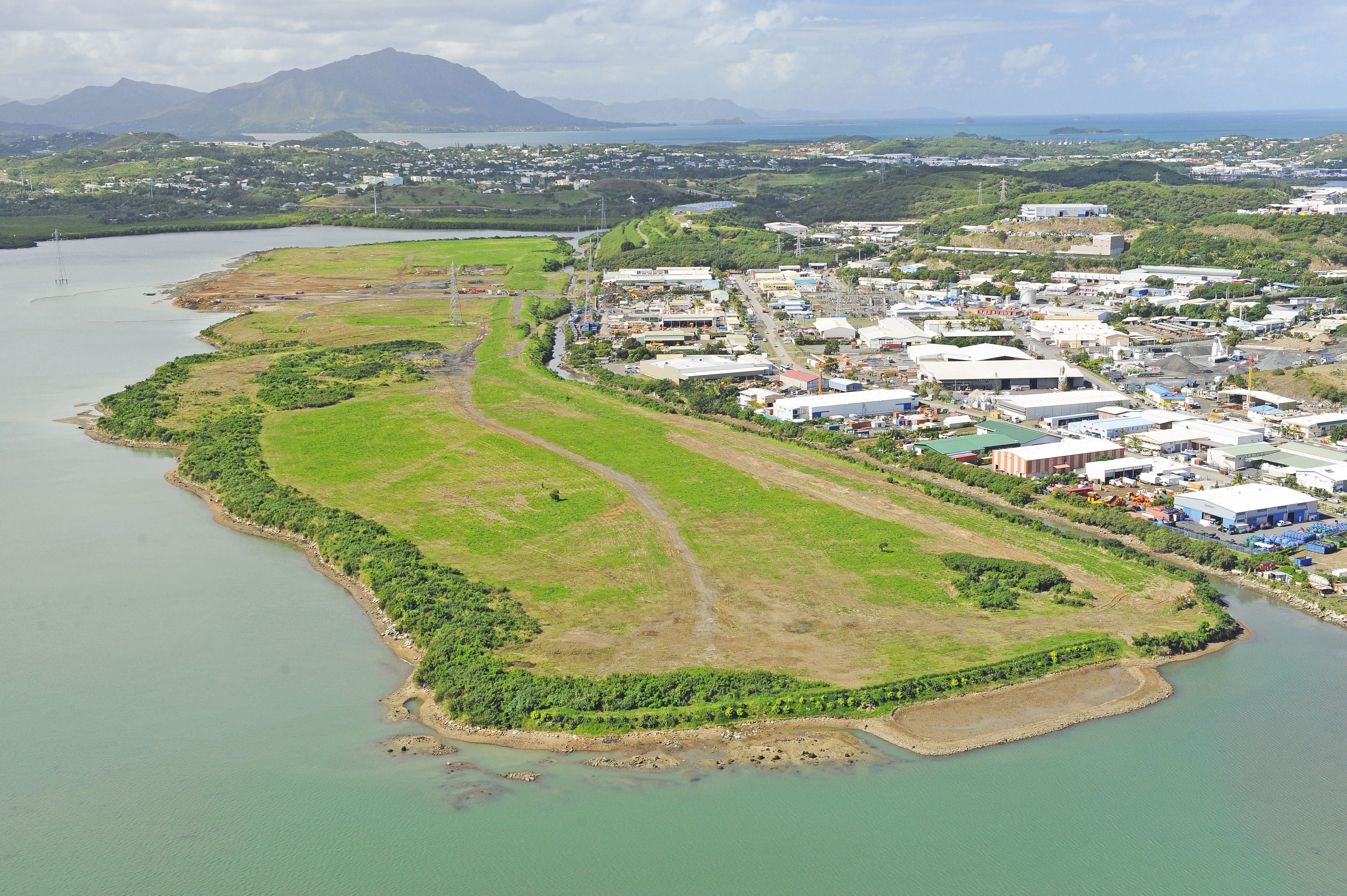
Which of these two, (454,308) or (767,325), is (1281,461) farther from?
(454,308)

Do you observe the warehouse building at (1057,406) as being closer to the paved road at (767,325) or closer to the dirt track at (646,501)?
the paved road at (767,325)

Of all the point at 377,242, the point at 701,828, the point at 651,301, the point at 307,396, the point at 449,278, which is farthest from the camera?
the point at 377,242

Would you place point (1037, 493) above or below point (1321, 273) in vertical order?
below

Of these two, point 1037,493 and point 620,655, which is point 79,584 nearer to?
point 620,655

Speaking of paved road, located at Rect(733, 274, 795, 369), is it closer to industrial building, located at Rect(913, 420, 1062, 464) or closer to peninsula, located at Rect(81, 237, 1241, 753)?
peninsula, located at Rect(81, 237, 1241, 753)

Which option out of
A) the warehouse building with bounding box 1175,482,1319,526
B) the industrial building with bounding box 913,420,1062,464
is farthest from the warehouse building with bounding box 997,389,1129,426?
the warehouse building with bounding box 1175,482,1319,526

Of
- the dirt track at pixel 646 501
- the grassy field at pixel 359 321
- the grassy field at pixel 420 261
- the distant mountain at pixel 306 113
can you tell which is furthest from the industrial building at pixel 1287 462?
the distant mountain at pixel 306 113

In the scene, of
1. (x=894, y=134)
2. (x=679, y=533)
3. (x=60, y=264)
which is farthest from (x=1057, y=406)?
(x=894, y=134)

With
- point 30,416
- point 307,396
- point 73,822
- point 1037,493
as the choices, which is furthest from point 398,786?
point 30,416
